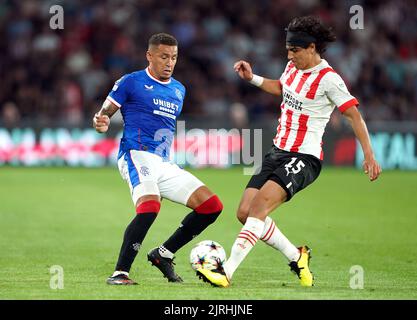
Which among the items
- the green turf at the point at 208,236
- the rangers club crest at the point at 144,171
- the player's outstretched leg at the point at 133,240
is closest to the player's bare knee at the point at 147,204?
the player's outstretched leg at the point at 133,240

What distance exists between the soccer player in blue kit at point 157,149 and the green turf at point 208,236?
1.66ft

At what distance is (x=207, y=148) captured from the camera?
22453mm

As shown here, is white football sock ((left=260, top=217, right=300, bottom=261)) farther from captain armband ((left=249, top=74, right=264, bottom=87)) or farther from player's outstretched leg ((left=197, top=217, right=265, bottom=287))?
captain armband ((left=249, top=74, right=264, bottom=87))

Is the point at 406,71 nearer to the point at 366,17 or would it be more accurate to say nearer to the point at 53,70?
the point at 366,17

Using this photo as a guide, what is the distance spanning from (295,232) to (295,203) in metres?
3.68

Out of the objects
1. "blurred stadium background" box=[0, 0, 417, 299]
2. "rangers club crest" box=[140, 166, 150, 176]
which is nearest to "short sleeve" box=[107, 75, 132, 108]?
"rangers club crest" box=[140, 166, 150, 176]

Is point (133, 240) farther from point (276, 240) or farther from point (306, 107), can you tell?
point (306, 107)

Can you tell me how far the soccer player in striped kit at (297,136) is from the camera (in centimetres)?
845

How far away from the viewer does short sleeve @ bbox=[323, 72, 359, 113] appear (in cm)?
849

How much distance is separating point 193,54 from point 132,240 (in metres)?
16.0

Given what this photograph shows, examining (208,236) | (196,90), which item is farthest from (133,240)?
(196,90)

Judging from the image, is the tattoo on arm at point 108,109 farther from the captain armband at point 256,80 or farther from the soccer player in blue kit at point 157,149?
the captain armband at point 256,80

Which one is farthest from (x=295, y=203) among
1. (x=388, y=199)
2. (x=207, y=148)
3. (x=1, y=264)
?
(x=1, y=264)

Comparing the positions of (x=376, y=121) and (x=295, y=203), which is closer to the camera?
(x=295, y=203)
